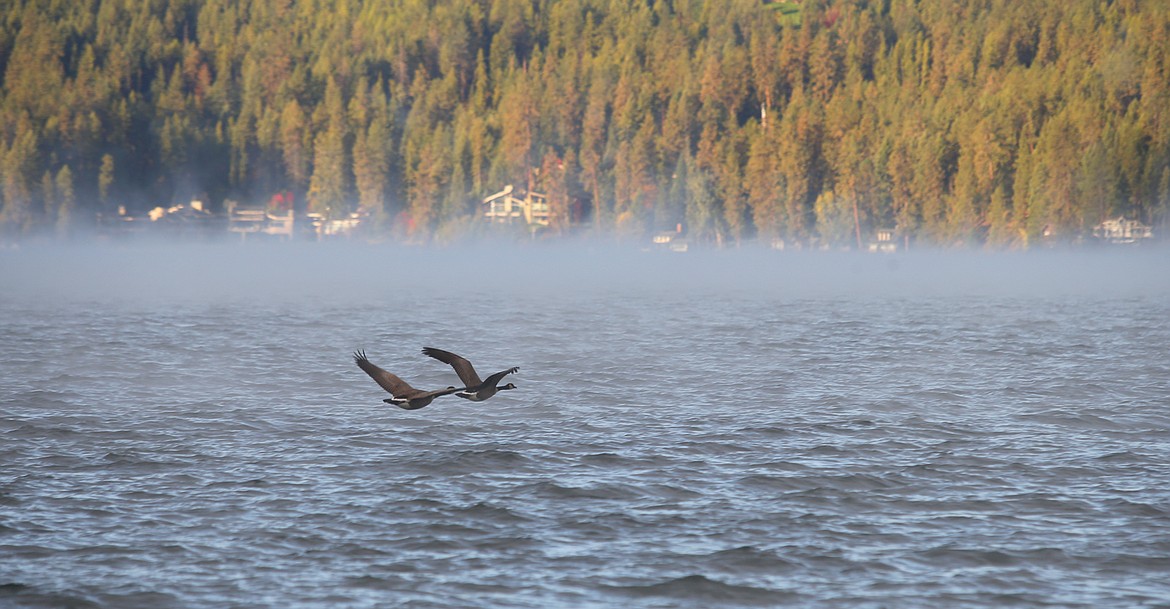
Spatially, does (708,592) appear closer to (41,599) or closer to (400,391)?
(400,391)

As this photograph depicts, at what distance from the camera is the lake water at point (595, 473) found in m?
15.2

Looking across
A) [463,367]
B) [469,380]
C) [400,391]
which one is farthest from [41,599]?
[469,380]

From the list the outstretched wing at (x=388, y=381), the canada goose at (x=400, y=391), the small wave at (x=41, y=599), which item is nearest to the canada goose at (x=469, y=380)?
the canada goose at (x=400, y=391)

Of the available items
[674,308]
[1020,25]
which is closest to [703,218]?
[1020,25]

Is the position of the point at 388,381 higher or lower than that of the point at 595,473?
higher

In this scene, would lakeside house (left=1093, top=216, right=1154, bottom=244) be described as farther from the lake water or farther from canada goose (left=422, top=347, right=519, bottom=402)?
canada goose (left=422, top=347, right=519, bottom=402)

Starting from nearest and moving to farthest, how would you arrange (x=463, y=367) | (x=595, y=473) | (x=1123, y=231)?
(x=463, y=367)
(x=595, y=473)
(x=1123, y=231)

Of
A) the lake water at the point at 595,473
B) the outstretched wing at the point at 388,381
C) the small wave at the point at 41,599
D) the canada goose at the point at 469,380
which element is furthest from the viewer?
the outstretched wing at the point at 388,381

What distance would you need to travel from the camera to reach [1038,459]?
72.1 ft

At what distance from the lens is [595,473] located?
20828mm

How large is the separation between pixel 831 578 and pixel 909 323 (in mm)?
43130

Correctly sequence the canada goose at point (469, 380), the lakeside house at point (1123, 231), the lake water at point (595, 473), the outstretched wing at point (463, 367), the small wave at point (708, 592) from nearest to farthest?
the small wave at point (708, 592), the lake water at point (595, 473), the canada goose at point (469, 380), the outstretched wing at point (463, 367), the lakeside house at point (1123, 231)

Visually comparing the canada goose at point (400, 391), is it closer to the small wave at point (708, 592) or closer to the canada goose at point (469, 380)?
the canada goose at point (469, 380)

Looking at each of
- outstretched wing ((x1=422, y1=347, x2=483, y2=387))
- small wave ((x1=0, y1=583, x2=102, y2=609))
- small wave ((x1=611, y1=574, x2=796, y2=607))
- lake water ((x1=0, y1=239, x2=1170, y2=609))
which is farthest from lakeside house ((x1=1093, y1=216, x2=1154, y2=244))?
small wave ((x1=0, y1=583, x2=102, y2=609))
